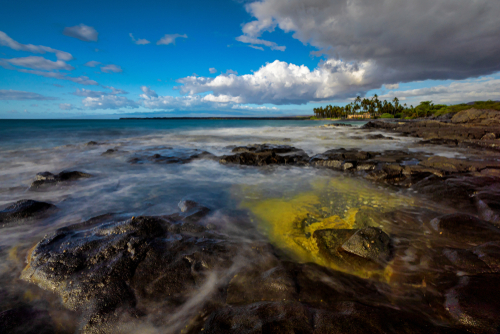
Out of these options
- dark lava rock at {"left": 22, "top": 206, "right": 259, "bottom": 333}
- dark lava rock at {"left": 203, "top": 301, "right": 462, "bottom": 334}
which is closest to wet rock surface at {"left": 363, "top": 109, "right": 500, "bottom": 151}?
dark lava rock at {"left": 203, "top": 301, "right": 462, "bottom": 334}

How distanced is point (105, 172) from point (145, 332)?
9.86m

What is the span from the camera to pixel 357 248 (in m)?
3.52

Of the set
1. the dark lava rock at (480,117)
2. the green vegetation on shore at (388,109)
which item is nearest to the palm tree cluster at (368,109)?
the green vegetation on shore at (388,109)

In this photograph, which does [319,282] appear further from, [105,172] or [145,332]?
[105,172]

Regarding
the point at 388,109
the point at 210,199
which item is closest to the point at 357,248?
the point at 210,199

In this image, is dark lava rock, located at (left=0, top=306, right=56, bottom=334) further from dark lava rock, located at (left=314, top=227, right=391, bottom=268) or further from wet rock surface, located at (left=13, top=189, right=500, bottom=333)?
dark lava rock, located at (left=314, top=227, right=391, bottom=268)

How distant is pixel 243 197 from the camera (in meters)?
6.79

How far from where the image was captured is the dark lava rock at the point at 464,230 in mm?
3794

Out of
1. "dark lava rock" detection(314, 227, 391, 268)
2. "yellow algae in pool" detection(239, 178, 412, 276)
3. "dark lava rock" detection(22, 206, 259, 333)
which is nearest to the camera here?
"dark lava rock" detection(22, 206, 259, 333)

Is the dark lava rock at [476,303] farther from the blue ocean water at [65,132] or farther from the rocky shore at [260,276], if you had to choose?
the blue ocean water at [65,132]

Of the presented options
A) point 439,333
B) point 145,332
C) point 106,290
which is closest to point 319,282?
point 439,333

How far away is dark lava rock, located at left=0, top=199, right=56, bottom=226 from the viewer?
15.7 feet

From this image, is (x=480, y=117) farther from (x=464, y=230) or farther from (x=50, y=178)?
(x=50, y=178)

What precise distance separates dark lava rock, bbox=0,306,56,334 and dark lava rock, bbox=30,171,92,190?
6.97 metres
